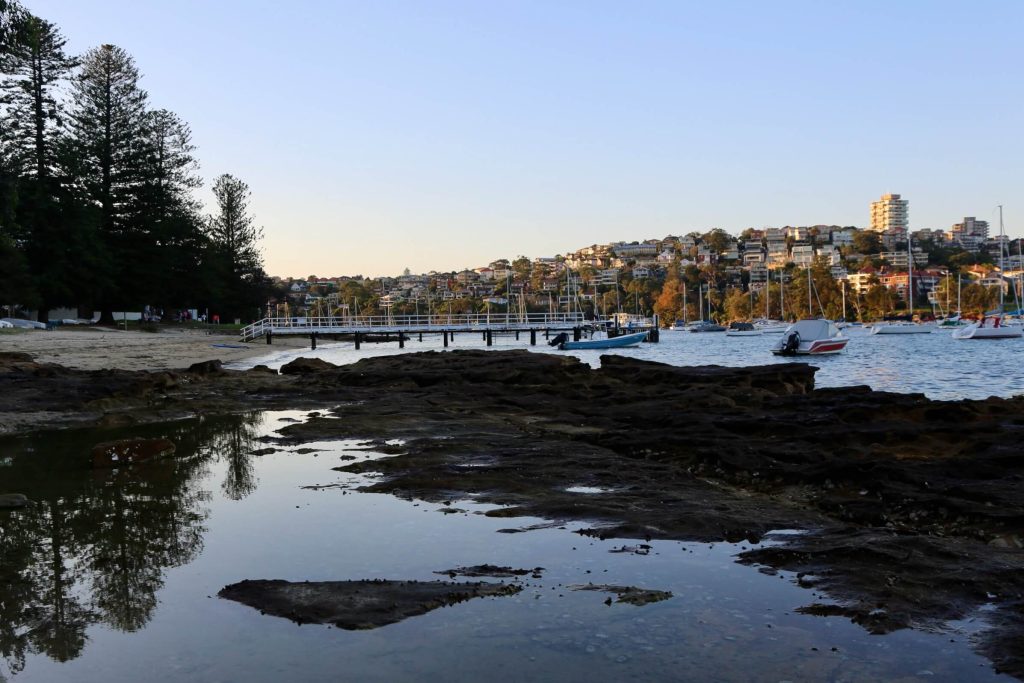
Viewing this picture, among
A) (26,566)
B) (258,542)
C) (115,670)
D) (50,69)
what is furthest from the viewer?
(50,69)

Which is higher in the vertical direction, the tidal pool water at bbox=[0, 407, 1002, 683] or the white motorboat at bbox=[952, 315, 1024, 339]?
the tidal pool water at bbox=[0, 407, 1002, 683]

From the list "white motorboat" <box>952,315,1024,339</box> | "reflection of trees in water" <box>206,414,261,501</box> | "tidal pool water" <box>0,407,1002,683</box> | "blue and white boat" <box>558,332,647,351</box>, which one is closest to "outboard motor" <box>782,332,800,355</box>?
"blue and white boat" <box>558,332,647,351</box>

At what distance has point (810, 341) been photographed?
187 feet

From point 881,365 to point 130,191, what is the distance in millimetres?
53955

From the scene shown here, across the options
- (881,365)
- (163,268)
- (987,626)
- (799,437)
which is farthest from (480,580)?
(163,268)

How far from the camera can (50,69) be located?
5812cm

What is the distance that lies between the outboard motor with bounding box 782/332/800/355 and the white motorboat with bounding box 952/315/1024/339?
34.2 meters

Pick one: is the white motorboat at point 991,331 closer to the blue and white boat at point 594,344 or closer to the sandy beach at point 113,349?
the blue and white boat at point 594,344

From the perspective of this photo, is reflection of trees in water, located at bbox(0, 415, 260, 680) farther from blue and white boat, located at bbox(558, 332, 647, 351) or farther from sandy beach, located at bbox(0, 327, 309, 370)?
blue and white boat, located at bbox(558, 332, 647, 351)

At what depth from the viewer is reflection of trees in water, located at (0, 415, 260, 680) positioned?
→ 6.11 meters

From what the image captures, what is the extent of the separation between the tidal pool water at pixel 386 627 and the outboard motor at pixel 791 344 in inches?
1987

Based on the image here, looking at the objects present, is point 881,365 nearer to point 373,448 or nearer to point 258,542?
point 373,448

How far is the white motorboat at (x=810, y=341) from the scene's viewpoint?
187ft

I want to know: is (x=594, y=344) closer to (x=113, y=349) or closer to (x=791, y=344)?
(x=791, y=344)
